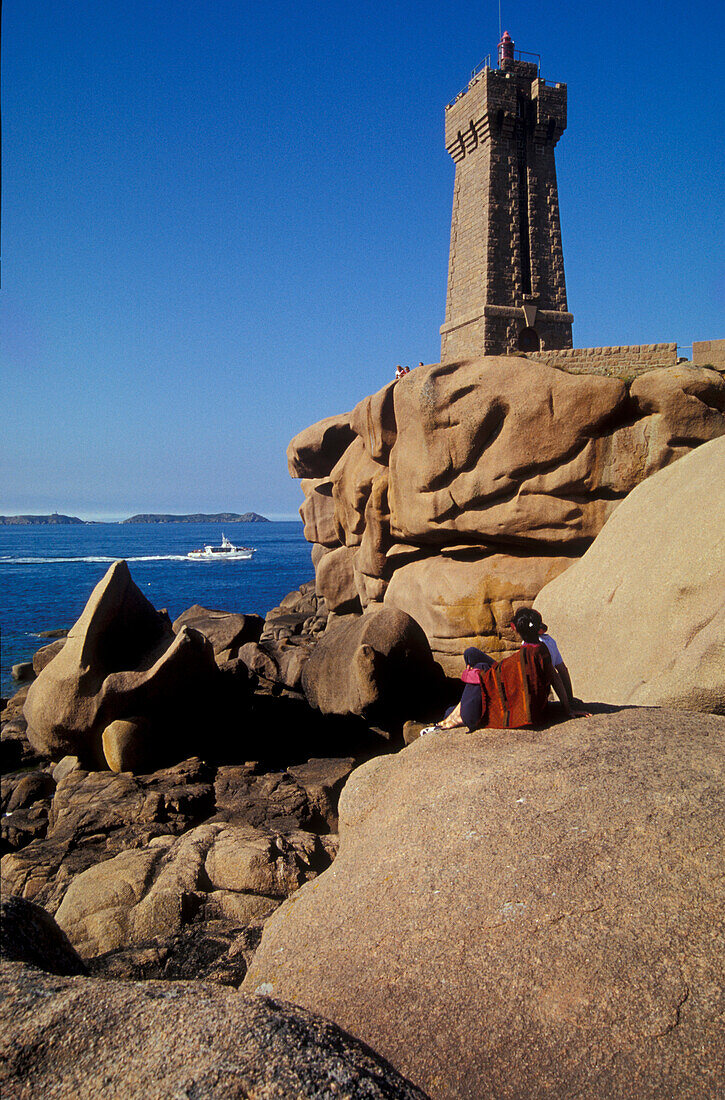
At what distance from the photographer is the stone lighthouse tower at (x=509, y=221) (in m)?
22.6

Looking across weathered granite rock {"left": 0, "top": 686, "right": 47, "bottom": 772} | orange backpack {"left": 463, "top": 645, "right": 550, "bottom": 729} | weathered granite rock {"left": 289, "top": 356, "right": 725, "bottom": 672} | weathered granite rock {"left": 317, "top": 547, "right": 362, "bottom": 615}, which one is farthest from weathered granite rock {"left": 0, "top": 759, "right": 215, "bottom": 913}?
weathered granite rock {"left": 317, "top": 547, "right": 362, "bottom": 615}

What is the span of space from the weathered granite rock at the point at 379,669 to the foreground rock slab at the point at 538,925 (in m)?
7.44

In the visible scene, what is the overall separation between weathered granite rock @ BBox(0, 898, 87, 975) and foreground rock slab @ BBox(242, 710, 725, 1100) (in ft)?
3.44

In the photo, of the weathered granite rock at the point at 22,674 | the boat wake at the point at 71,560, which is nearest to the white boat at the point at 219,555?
the boat wake at the point at 71,560

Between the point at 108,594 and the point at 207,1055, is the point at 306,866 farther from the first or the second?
the point at 108,594

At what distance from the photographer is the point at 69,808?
9.96 m

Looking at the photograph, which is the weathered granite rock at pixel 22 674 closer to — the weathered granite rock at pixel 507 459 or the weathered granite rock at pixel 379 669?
the weathered granite rock at pixel 507 459

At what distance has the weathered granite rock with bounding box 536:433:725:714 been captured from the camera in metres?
5.93

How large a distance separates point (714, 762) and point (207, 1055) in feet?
11.6

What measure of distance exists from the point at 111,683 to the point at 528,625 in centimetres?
804

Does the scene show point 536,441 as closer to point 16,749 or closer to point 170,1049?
point 16,749

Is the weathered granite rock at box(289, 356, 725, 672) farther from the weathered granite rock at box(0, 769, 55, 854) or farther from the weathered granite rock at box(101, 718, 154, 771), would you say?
the weathered granite rock at box(0, 769, 55, 854)

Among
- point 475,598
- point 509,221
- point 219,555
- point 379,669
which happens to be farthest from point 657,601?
point 219,555

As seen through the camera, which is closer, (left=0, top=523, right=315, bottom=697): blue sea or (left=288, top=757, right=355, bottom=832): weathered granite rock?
(left=288, top=757, right=355, bottom=832): weathered granite rock
